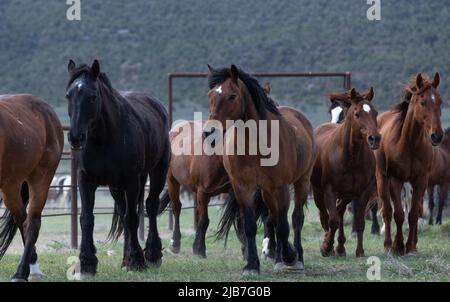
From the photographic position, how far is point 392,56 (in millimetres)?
39875

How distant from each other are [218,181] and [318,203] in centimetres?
147

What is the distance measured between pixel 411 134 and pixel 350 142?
0.76 meters

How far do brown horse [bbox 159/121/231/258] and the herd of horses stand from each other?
0.02m

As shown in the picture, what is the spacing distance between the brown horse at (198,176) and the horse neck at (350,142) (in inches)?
59.0

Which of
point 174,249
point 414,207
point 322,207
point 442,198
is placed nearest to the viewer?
point 414,207

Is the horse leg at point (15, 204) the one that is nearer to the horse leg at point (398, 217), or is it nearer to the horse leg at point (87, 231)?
the horse leg at point (87, 231)

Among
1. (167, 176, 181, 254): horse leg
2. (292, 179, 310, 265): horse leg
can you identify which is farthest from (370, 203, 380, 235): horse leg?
(292, 179, 310, 265): horse leg

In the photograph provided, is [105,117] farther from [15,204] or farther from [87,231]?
[15,204]

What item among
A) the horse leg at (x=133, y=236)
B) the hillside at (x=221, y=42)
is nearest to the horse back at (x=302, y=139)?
the horse leg at (x=133, y=236)

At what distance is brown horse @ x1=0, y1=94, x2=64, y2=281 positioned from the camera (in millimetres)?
9016

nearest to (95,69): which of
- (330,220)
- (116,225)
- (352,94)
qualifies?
(116,225)

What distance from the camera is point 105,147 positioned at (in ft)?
31.4
